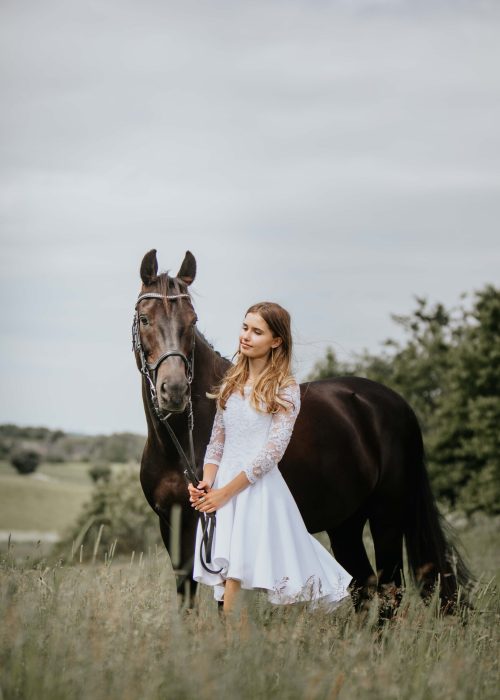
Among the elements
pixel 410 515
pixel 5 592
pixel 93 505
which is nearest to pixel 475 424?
pixel 410 515

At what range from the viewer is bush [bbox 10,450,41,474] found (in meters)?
81.1

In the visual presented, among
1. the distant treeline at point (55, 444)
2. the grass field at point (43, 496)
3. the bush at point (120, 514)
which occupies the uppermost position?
the distant treeline at point (55, 444)

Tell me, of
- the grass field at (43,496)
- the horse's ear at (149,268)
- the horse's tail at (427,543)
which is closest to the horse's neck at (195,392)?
the horse's ear at (149,268)

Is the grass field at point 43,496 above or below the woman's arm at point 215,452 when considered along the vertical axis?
below

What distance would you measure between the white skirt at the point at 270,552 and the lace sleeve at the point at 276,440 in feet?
0.32

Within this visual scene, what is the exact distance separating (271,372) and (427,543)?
3049 mm

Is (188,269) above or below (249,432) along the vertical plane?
above

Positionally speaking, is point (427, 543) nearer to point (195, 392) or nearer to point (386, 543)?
point (386, 543)

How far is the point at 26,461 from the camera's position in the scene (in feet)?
266

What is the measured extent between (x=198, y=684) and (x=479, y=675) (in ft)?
4.58

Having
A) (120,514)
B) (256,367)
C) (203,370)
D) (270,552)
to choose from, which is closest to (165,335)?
(203,370)

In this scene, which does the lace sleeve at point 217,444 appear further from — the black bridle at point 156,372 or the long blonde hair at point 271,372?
the black bridle at point 156,372

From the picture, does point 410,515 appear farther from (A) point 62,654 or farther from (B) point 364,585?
(A) point 62,654

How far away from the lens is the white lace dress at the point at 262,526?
409 cm
